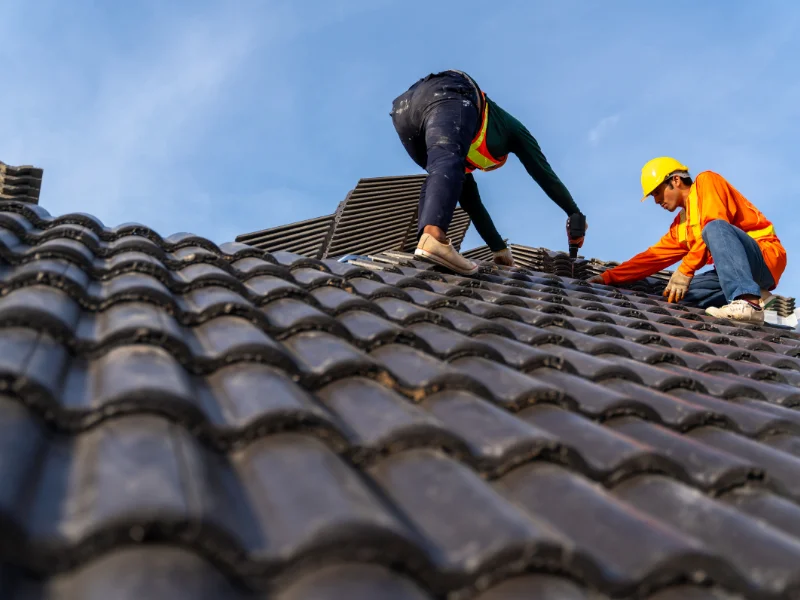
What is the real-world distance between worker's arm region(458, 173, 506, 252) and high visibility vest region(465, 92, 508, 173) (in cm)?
30

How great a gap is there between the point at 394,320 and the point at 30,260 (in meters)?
1.46

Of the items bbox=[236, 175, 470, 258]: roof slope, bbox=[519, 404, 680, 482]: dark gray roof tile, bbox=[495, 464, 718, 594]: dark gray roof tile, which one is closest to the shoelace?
bbox=[519, 404, 680, 482]: dark gray roof tile

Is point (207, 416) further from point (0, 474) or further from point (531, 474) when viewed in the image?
point (531, 474)

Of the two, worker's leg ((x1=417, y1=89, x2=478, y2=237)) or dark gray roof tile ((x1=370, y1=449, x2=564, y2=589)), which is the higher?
worker's leg ((x1=417, y1=89, x2=478, y2=237))

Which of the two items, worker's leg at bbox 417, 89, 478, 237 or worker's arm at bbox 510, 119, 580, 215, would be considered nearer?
worker's leg at bbox 417, 89, 478, 237

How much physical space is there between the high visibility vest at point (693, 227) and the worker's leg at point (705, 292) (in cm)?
32

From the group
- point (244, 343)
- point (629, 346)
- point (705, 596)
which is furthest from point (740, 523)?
point (629, 346)

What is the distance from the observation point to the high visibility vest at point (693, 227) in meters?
6.18

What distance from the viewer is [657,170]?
6539 mm

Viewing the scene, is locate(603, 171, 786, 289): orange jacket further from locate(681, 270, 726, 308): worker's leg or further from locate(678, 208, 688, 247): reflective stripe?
locate(681, 270, 726, 308): worker's leg

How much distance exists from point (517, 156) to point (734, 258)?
2037mm

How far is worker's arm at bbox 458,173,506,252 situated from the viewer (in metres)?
6.96

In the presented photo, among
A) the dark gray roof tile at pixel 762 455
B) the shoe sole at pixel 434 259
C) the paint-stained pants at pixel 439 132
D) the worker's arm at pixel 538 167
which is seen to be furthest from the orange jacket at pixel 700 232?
the dark gray roof tile at pixel 762 455

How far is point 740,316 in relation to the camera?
5.47m
